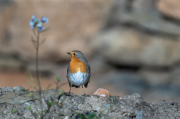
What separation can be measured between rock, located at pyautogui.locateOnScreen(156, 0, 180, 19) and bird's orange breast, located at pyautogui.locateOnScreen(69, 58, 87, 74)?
5611 mm

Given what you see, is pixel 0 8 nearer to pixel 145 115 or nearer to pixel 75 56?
pixel 75 56

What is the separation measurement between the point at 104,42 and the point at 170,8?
95.0 inches

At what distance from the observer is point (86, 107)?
2.52m

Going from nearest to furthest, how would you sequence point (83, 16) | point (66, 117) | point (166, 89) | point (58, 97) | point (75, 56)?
point (66, 117) < point (58, 97) < point (75, 56) < point (166, 89) < point (83, 16)

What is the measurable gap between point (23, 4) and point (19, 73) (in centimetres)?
241

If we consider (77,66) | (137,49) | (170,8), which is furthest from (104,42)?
(77,66)

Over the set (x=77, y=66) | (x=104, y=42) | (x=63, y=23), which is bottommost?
(x=77, y=66)

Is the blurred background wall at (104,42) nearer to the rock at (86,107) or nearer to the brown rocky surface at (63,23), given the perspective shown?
the brown rocky surface at (63,23)

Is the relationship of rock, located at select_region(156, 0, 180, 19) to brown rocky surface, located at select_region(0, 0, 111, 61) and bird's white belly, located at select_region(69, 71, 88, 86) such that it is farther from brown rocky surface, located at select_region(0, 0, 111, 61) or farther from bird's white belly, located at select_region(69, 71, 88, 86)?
bird's white belly, located at select_region(69, 71, 88, 86)

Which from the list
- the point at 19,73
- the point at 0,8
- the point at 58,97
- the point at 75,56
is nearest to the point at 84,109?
the point at 58,97

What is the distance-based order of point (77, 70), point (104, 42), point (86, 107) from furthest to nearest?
1. point (104, 42)
2. point (77, 70)
3. point (86, 107)

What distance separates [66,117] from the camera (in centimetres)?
240

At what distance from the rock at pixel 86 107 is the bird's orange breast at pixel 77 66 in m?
0.86

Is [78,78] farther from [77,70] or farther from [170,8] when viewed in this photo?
[170,8]
